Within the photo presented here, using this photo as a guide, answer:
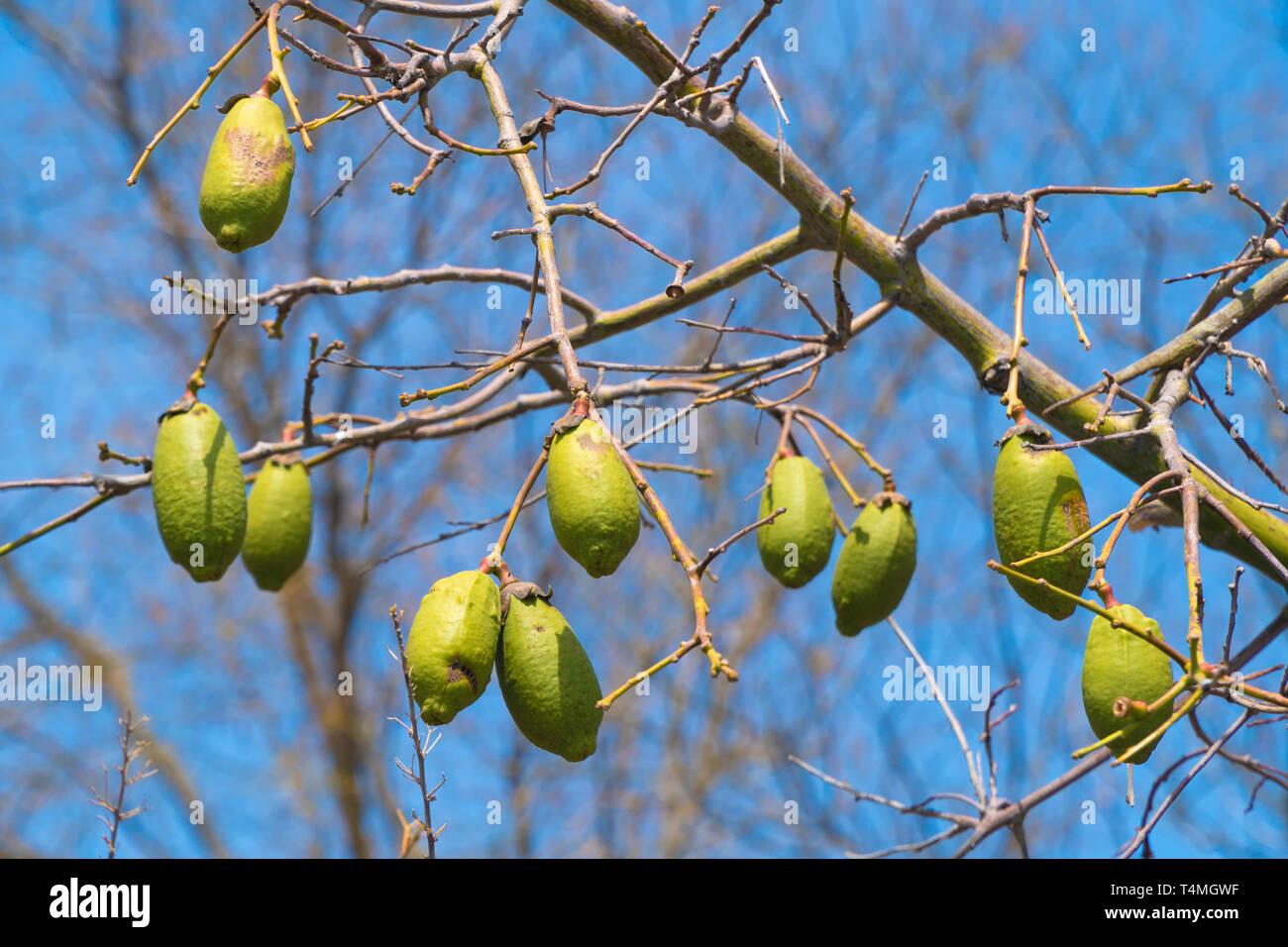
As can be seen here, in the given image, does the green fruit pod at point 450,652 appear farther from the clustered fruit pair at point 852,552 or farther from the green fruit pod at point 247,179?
the clustered fruit pair at point 852,552

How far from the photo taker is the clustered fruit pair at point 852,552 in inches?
111

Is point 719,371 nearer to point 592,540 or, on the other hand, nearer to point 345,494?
point 592,540

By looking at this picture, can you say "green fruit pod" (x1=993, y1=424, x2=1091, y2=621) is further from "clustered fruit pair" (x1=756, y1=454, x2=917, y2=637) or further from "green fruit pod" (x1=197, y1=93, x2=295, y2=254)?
"green fruit pod" (x1=197, y1=93, x2=295, y2=254)

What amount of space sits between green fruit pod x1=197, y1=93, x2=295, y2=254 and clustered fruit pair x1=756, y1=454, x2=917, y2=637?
4.37 ft

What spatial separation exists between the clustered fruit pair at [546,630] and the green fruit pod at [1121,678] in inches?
32.4

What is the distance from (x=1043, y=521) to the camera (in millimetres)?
2064

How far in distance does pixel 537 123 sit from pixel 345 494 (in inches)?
338

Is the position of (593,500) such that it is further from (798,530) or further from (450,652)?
(798,530)

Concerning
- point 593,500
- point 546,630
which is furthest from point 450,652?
point 593,500

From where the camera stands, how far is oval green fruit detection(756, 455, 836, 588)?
111 inches

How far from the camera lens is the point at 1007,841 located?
9.30m

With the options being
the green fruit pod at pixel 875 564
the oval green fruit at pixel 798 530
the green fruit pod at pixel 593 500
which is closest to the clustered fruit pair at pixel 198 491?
the green fruit pod at pixel 593 500

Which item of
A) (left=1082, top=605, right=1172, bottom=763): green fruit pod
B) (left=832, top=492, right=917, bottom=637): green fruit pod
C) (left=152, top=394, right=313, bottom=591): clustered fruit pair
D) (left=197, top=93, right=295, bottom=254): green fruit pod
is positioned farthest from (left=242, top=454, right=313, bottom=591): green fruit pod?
(left=1082, top=605, right=1172, bottom=763): green fruit pod

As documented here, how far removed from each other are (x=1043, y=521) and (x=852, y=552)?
2.66 ft
